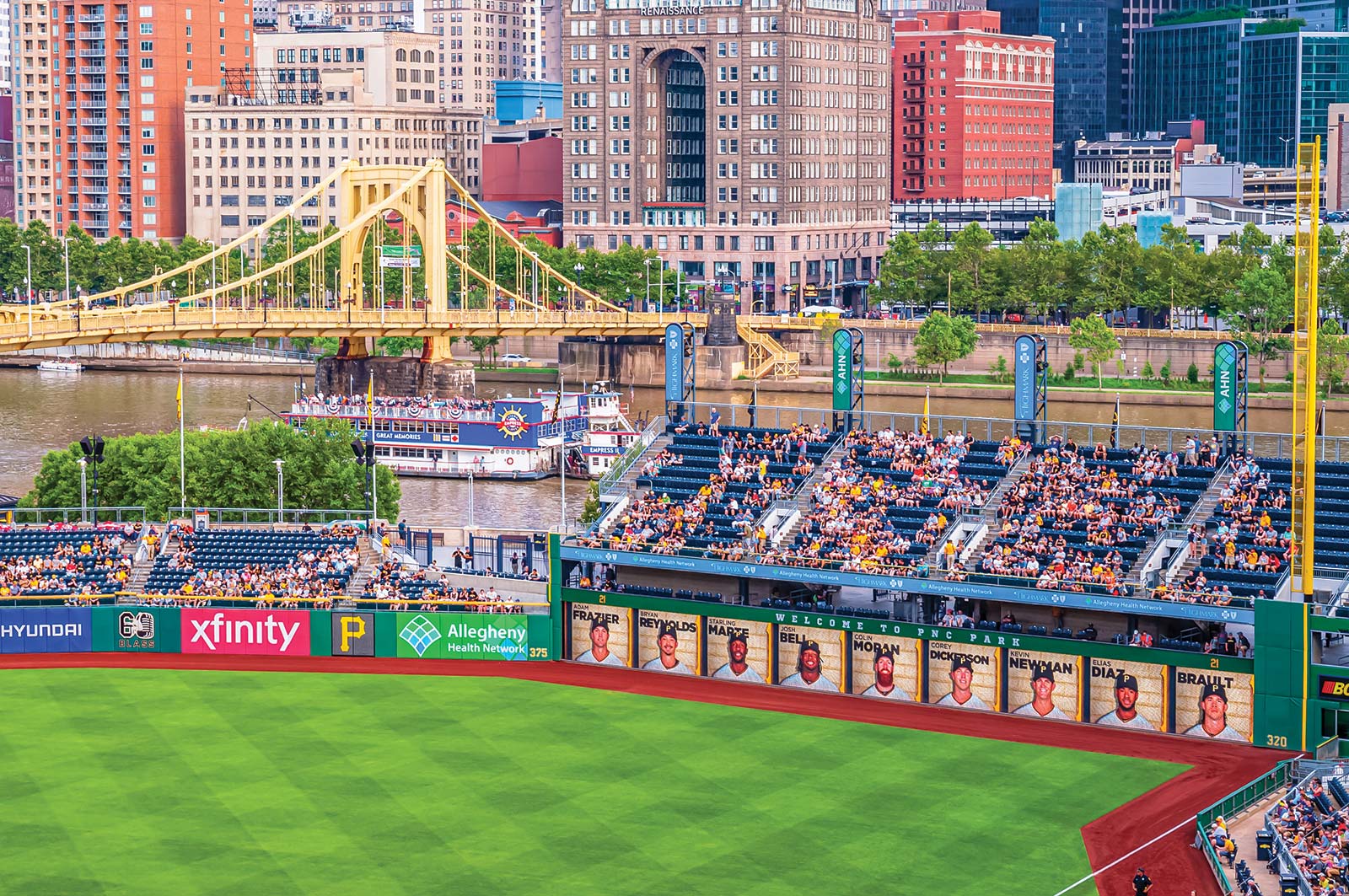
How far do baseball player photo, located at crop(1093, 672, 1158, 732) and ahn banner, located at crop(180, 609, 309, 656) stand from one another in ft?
91.3

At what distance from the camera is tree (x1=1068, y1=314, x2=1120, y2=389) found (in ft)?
552

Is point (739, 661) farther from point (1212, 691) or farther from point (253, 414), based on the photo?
point (253, 414)

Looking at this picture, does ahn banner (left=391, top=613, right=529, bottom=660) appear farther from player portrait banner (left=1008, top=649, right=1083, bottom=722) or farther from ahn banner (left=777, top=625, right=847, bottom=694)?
player portrait banner (left=1008, top=649, right=1083, bottom=722)

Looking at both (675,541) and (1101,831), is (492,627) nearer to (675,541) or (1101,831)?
(675,541)

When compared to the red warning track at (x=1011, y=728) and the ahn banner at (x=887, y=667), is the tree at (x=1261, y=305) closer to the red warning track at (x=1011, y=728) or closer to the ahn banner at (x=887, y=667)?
the ahn banner at (x=887, y=667)

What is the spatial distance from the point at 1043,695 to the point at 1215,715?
540 cm

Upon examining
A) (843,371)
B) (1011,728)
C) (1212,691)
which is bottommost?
(1011,728)

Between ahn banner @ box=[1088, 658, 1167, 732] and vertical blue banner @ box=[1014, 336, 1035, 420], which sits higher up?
vertical blue banner @ box=[1014, 336, 1035, 420]

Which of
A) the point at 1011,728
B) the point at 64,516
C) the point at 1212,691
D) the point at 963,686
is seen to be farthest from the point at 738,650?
the point at 64,516

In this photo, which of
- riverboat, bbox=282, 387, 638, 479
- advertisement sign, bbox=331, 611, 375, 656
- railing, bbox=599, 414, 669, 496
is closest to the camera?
advertisement sign, bbox=331, 611, 375, 656

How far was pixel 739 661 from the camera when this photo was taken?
73.6m

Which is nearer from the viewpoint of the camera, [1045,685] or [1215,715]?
[1215,715]

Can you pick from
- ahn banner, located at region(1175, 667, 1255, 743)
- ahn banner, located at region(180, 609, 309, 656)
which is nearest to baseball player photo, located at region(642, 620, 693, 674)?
ahn banner, located at region(180, 609, 309, 656)

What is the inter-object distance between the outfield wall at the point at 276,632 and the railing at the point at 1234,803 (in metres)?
27.1
